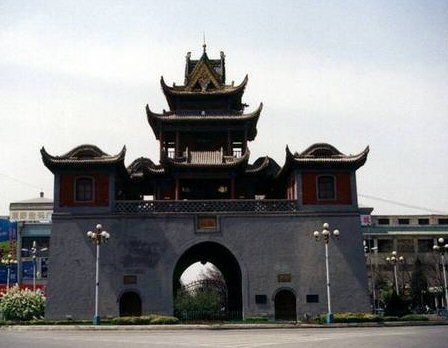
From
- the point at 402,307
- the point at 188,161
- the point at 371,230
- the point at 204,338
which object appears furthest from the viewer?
the point at 371,230

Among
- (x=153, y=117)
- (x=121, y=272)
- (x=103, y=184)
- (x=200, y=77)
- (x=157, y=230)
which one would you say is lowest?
(x=121, y=272)

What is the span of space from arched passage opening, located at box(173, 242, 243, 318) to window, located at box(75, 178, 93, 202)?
7.30 metres

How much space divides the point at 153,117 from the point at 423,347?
2682 cm

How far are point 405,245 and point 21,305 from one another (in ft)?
180

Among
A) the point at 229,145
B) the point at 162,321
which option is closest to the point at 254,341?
the point at 162,321

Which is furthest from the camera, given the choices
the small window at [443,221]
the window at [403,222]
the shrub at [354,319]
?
the small window at [443,221]

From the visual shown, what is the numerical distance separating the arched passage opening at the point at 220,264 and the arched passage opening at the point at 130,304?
3.78 meters

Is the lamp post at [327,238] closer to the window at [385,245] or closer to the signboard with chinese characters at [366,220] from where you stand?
the window at [385,245]

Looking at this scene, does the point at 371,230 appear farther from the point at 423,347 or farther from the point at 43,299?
the point at 423,347

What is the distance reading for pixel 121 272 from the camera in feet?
114

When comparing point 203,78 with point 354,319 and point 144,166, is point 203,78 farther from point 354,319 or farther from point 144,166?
point 354,319

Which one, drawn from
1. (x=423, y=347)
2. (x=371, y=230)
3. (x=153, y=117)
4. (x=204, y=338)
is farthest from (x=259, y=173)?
(x=371, y=230)

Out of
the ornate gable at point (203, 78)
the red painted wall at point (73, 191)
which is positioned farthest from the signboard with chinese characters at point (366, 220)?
the red painted wall at point (73, 191)

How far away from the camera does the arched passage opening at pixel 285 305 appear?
34875 mm
